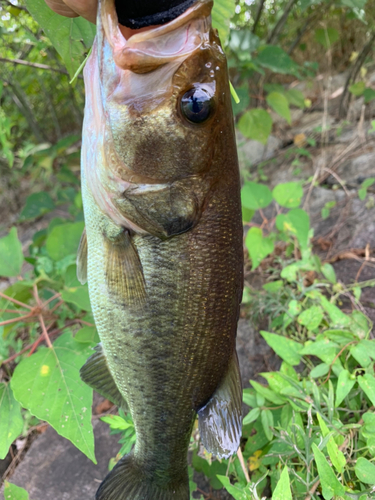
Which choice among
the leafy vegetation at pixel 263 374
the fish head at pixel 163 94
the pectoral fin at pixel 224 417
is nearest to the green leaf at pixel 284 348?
the leafy vegetation at pixel 263 374

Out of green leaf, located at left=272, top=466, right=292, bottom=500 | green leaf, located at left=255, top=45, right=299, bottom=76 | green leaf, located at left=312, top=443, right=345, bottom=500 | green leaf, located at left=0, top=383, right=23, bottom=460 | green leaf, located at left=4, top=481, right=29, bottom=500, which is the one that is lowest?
green leaf, located at left=4, top=481, right=29, bottom=500

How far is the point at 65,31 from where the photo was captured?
0.93 m

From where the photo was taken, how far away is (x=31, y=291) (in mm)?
1583

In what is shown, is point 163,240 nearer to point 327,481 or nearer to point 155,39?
point 155,39

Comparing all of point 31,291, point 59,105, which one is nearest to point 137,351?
point 31,291

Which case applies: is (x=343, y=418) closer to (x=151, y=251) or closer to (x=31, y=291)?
(x=151, y=251)

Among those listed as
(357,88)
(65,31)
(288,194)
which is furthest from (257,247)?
(357,88)

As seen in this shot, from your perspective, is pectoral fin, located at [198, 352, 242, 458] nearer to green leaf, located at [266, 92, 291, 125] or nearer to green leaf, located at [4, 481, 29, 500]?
green leaf, located at [4, 481, 29, 500]

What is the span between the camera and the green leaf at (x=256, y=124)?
2.21 m

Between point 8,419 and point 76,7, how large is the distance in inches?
50.9

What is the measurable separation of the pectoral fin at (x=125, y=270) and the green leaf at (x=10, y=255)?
31.9 inches

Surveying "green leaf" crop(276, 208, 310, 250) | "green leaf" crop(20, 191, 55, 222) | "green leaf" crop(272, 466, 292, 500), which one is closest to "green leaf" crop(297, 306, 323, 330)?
"green leaf" crop(276, 208, 310, 250)

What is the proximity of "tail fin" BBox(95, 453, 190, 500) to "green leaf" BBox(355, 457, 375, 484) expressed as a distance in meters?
0.56

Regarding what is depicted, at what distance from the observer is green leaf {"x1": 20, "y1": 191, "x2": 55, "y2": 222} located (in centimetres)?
301
